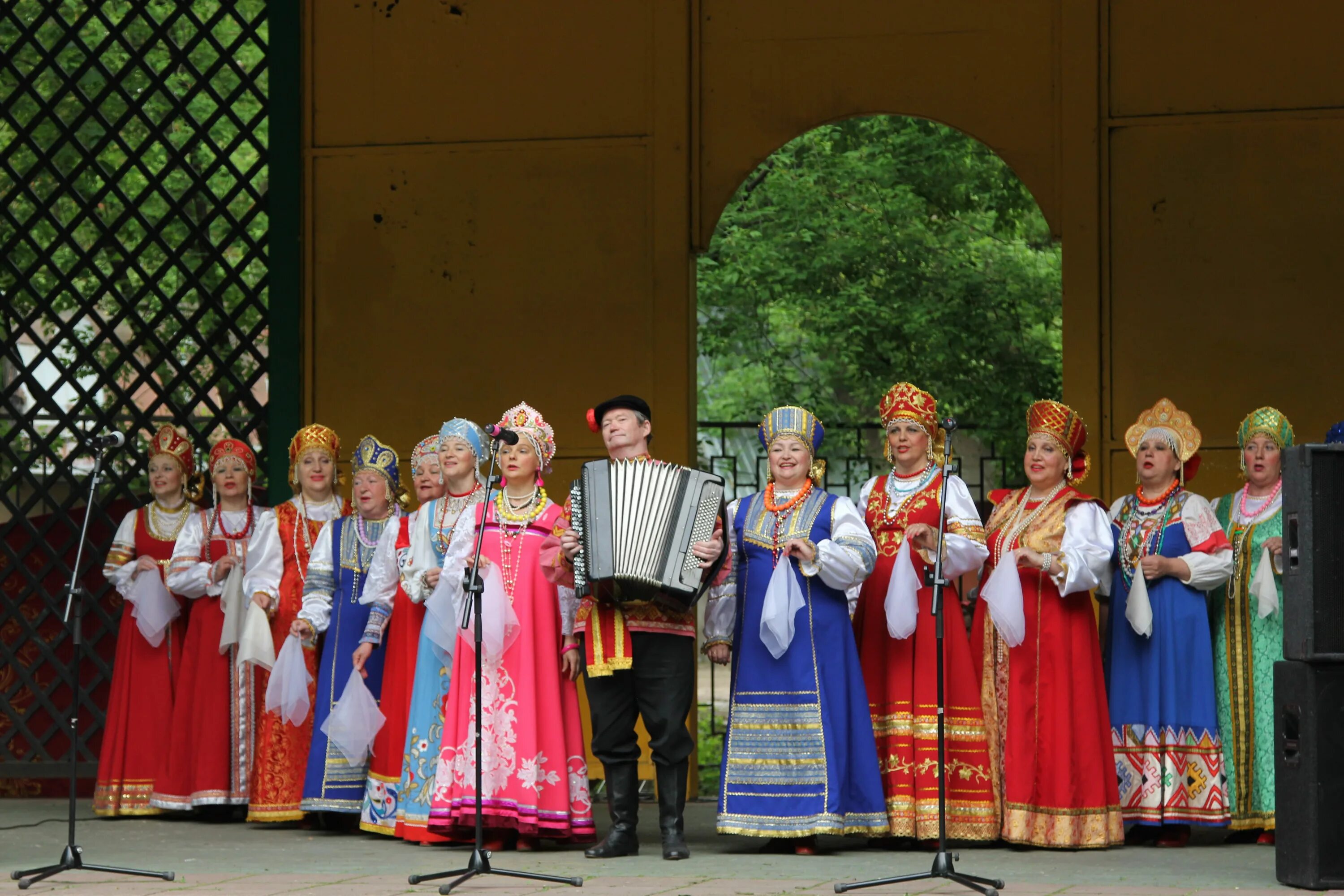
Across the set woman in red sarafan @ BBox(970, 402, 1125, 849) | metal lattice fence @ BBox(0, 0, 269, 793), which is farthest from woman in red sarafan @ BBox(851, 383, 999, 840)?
metal lattice fence @ BBox(0, 0, 269, 793)

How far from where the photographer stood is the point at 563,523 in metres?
6.36

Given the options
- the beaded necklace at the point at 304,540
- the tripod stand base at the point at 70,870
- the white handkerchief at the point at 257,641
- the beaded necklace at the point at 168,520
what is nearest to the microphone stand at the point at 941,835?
the tripod stand base at the point at 70,870

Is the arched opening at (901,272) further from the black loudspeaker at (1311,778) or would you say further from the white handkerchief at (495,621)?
the black loudspeaker at (1311,778)

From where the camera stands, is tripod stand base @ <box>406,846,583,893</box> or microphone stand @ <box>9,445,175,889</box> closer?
tripod stand base @ <box>406,846,583,893</box>

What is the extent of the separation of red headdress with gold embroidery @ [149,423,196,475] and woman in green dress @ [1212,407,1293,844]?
4.27 meters

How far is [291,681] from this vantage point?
692cm

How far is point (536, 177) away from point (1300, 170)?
3275mm

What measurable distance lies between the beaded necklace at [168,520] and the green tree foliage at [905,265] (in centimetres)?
705

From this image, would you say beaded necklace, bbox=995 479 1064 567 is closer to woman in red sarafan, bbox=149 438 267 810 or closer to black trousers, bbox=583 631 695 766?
black trousers, bbox=583 631 695 766

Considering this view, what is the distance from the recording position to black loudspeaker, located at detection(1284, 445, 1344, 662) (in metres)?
5.32

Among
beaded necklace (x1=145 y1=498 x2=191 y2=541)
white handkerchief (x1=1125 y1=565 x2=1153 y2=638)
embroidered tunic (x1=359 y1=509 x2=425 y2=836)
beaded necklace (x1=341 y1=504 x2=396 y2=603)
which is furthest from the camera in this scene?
beaded necklace (x1=145 y1=498 x2=191 y2=541)

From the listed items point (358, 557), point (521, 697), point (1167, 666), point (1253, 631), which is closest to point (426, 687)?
point (521, 697)

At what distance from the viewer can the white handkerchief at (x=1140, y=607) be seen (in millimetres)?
6430

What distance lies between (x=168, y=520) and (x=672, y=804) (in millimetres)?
2809
